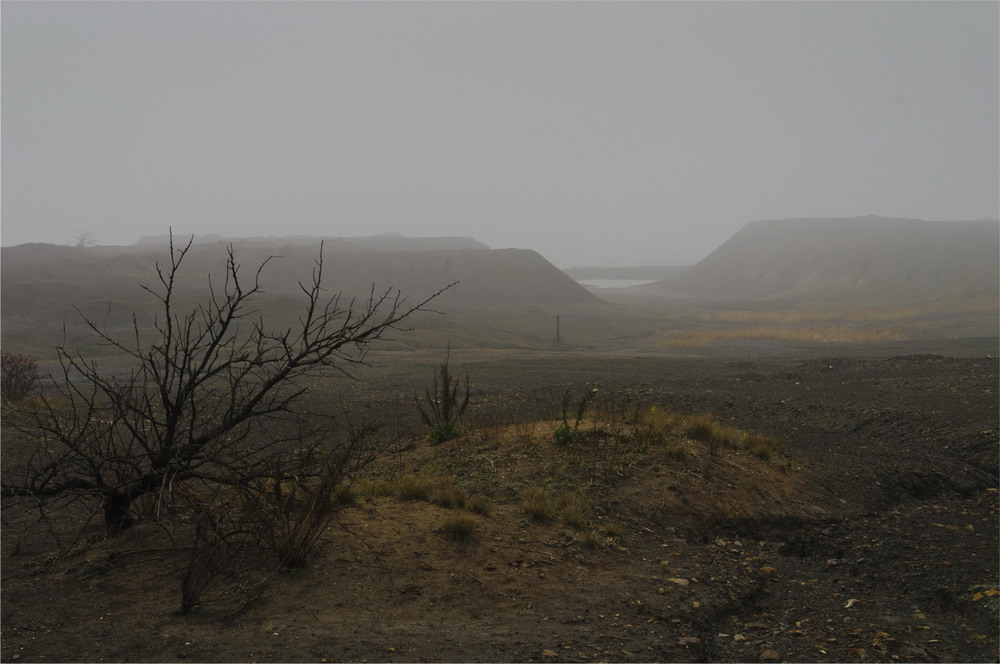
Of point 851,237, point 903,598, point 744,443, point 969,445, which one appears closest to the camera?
point 903,598

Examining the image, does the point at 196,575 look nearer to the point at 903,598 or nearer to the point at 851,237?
the point at 903,598

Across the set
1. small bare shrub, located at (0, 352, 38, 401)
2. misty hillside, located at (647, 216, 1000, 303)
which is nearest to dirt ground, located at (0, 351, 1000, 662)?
small bare shrub, located at (0, 352, 38, 401)

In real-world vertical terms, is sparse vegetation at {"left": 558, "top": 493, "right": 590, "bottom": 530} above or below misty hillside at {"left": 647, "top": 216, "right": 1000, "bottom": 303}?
below

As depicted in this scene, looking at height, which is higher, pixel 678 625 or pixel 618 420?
pixel 618 420

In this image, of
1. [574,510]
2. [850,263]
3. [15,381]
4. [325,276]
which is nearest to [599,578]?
[574,510]

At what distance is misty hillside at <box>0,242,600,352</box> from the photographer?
153ft

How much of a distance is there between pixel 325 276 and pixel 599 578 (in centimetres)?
6696

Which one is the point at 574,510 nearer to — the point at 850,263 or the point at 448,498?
the point at 448,498

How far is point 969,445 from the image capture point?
10555mm

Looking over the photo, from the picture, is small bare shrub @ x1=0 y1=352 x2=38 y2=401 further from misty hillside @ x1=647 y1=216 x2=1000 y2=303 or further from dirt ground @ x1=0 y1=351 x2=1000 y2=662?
misty hillside @ x1=647 y1=216 x2=1000 y2=303

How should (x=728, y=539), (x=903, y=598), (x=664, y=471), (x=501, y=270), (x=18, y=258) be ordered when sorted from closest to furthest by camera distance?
(x=903, y=598)
(x=728, y=539)
(x=664, y=471)
(x=18, y=258)
(x=501, y=270)

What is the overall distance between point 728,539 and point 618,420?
271 cm

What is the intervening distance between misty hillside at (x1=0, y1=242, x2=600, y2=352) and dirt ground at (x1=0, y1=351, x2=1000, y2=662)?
118 feet

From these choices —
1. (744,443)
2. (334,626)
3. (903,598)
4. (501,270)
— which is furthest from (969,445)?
(501,270)
